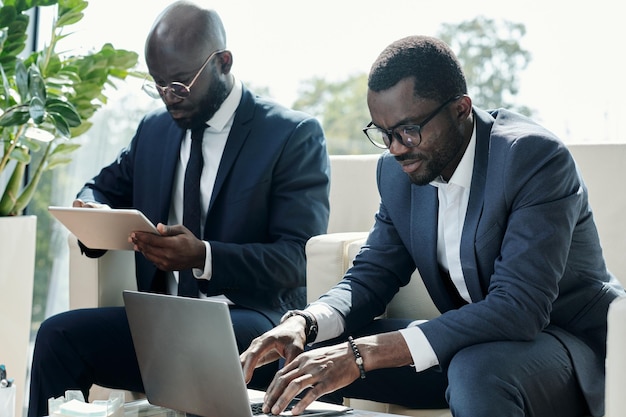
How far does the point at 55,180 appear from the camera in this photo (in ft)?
13.9

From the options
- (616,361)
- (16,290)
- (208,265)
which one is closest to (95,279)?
(208,265)

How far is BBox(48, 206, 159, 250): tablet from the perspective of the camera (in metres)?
2.20

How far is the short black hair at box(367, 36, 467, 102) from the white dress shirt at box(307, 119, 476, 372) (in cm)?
13

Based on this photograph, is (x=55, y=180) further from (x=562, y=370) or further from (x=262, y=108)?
(x=562, y=370)

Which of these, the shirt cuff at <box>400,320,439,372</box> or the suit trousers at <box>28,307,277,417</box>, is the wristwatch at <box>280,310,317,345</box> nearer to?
the shirt cuff at <box>400,320,439,372</box>

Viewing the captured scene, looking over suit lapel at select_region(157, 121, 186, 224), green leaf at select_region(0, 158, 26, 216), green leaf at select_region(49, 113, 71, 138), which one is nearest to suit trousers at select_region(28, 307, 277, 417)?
suit lapel at select_region(157, 121, 186, 224)

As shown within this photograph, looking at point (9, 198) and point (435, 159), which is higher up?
point (435, 159)

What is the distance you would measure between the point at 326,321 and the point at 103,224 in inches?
27.3

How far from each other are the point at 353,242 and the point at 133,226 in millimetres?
556

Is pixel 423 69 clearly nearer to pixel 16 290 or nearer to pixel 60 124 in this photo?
pixel 60 124

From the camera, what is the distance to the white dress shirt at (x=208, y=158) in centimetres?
256

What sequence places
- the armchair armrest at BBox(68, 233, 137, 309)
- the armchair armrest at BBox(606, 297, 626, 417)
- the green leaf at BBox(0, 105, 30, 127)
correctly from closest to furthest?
the armchair armrest at BBox(606, 297, 626, 417) < the armchair armrest at BBox(68, 233, 137, 309) < the green leaf at BBox(0, 105, 30, 127)

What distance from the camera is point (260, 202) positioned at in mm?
2480

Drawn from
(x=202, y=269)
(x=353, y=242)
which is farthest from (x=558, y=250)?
(x=202, y=269)
